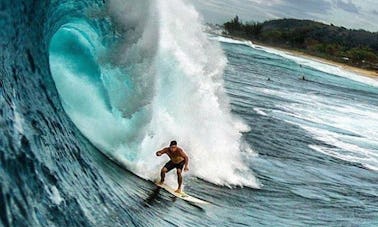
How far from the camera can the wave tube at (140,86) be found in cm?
1577

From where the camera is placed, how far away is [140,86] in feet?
52.6

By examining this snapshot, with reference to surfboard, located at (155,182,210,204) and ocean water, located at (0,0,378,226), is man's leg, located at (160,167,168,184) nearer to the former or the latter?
surfboard, located at (155,182,210,204)

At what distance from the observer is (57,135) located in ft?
35.0

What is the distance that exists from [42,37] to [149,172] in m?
4.45

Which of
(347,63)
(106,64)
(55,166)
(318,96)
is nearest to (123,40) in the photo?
(106,64)

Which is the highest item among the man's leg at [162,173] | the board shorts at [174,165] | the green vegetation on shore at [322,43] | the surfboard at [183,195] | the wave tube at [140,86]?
the green vegetation on shore at [322,43]

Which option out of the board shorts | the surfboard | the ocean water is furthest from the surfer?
the ocean water

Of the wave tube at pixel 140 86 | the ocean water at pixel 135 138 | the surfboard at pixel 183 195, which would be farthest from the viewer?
the wave tube at pixel 140 86

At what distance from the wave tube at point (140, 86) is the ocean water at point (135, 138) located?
0.04 metres

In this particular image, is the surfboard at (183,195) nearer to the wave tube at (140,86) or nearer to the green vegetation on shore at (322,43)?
the wave tube at (140,86)

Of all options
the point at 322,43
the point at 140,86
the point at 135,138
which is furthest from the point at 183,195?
the point at 322,43

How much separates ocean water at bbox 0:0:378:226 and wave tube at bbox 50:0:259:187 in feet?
A: 0.12

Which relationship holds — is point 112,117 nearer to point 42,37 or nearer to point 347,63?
point 42,37

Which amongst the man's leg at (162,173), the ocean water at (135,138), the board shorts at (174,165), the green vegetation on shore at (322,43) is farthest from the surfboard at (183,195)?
the green vegetation on shore at (322,43)
